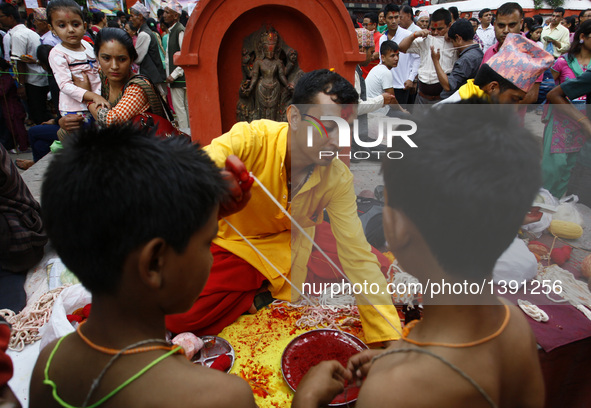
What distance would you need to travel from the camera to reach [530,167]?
953 millimetres

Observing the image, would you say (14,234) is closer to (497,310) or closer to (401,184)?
(401,184)

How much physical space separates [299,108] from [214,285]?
3.84 feet

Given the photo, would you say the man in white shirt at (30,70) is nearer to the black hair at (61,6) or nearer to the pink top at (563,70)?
the black hair at (61,6)

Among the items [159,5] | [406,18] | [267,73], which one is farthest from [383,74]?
[159,5]

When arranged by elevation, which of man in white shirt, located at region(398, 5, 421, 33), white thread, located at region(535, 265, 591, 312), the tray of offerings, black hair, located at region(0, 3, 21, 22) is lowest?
white thread, located at region(535, 265, 591, 312)

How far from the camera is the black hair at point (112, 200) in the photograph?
0.87 meters

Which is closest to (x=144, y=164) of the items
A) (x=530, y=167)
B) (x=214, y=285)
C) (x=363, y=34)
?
(x=530, y=167)

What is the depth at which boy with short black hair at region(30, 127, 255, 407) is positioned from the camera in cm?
88

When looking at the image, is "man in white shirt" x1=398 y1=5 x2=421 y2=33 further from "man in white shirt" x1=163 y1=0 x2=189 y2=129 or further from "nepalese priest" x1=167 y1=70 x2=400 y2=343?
"nepalese priest" x1=167 y1=70 x2=400 y2=343

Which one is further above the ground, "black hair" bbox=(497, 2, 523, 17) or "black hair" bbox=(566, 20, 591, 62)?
"black hair" bbox=(497, 2, 523, 17)

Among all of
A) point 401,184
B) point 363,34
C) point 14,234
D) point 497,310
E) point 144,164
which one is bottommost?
point 14,234

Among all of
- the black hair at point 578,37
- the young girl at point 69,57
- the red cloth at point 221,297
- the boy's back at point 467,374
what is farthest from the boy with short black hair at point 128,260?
the black hair at point 578,37

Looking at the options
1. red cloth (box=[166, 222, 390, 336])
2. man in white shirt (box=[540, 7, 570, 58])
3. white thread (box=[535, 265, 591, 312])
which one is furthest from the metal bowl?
man in white shirt (box=[540, 7, 570, 58])

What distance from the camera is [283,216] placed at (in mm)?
2506
